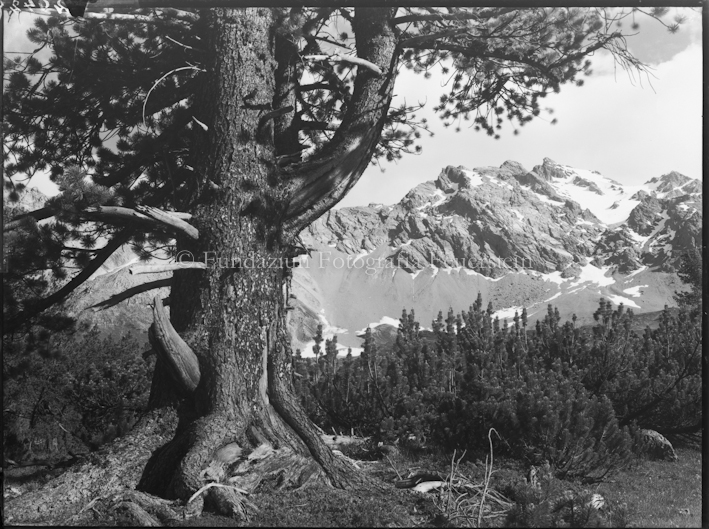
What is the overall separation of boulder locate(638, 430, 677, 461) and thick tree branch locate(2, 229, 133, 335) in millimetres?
5900

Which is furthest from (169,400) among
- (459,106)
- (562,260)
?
(562,260)

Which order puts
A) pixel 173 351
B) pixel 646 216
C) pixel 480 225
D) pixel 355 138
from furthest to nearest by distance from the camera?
pixel 480 225
pixel 646 216
pixel 355 138
pixel 173 351

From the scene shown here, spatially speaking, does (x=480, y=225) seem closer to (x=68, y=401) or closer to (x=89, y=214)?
(x=68, y=401)

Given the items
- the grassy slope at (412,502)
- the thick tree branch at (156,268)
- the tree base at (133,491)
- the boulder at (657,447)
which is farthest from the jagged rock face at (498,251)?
the boulder at (657,447)

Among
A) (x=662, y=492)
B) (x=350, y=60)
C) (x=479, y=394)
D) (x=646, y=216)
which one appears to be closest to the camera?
(x=662, y=492)

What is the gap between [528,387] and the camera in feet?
17.3

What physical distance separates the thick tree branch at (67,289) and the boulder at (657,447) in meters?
5.90

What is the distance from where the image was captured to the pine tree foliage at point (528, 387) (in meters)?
5.00

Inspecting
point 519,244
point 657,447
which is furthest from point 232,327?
point 519,244

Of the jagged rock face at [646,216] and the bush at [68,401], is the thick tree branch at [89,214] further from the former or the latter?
the jagged rock face at [646,216]

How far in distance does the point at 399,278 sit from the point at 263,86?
8.29 metres

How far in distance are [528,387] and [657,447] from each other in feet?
6.19

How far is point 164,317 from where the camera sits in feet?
13.4

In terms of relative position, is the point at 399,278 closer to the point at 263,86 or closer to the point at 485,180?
the point at 485,180
